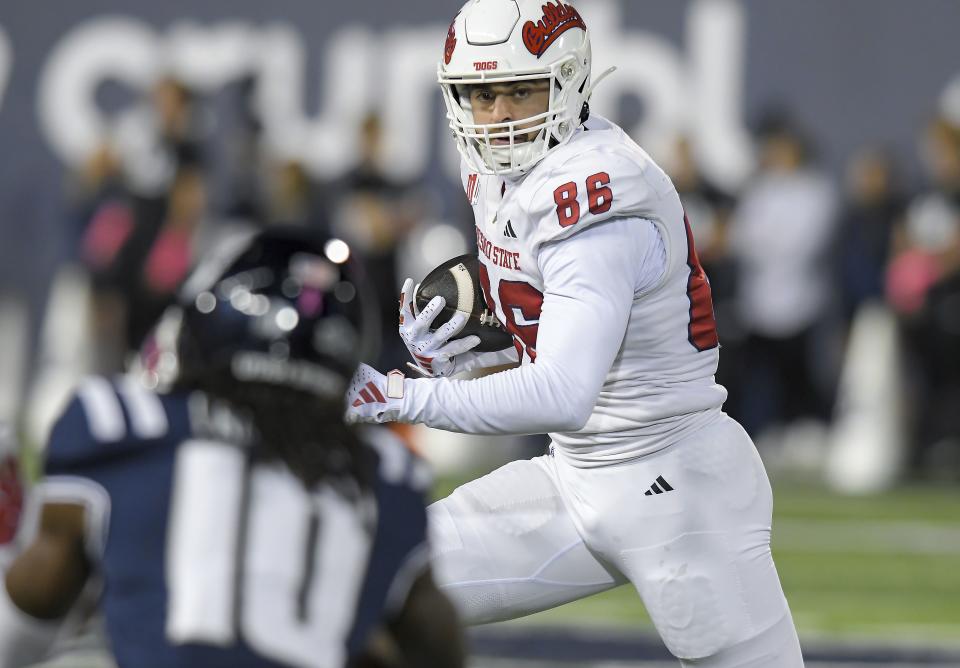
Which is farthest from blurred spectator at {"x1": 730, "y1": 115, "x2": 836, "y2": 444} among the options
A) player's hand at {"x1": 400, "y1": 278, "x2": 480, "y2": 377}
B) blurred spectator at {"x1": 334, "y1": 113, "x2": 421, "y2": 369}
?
player's hand at {"x1": 400, "y1": 278, "x2": 480, "y2": 377}

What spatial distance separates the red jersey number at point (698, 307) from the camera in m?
3.38

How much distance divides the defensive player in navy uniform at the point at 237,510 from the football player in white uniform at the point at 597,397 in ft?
3.23

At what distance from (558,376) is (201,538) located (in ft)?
3.36

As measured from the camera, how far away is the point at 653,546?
3.30 m

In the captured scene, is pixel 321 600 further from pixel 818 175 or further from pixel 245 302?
pixel 818 175

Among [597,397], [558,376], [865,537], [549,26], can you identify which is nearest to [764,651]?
[597,397]

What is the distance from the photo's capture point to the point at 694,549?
3.28 metres

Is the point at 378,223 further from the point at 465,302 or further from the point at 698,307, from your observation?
the point at 698,307

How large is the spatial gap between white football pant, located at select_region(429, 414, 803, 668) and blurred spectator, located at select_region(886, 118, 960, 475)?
5.51 m

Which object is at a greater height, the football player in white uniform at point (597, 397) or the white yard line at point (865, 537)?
the football player in white uniform at point (597, 397)

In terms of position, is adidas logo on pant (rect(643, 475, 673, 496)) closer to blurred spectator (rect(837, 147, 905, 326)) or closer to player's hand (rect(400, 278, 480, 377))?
player's hand (rect(400, 278, 480, 377))

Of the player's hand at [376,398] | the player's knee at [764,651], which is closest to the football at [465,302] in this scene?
the player's hand at [376,398]

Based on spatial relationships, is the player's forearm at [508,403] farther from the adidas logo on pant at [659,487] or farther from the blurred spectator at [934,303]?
the blurred spectator at [934,303]

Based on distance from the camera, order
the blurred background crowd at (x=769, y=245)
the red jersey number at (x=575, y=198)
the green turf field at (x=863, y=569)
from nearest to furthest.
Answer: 1. the red jersey number at (x=575, y=198)
2. the green turf field at (x=863, y=569)
3. the blurred background crowd at (x=769, y=245)
